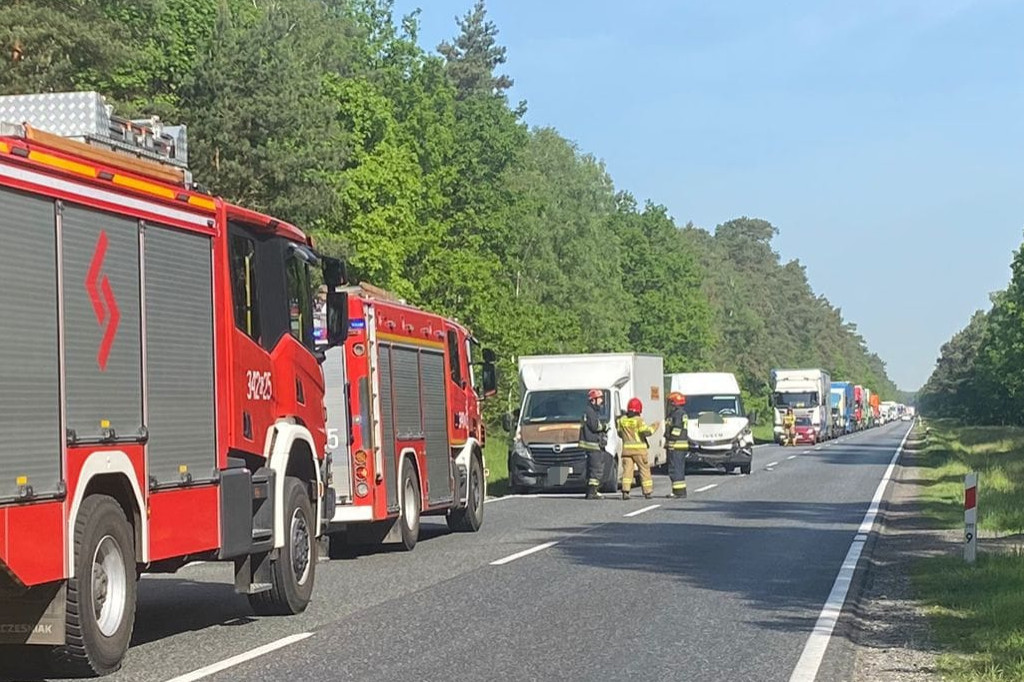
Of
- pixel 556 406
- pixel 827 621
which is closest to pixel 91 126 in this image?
pixel 827 621

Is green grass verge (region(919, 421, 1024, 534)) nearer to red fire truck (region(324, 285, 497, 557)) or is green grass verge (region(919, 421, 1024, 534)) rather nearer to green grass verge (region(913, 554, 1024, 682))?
green grass verge (region(913, 554, 1024, 682))

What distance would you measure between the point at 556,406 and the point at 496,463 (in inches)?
517

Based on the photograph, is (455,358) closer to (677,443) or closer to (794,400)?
(677,443)

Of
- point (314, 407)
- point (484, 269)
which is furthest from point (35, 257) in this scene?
point (484, 269)

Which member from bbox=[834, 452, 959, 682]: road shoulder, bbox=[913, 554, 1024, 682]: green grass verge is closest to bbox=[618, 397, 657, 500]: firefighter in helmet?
bbox=[834, 452, 959, 682]: road shoulder

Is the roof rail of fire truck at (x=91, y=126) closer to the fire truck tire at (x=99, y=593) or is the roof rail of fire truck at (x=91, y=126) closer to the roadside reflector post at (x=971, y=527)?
the fire truck tire at (x=99, y=593)

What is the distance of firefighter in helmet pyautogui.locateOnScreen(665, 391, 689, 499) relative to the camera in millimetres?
28641

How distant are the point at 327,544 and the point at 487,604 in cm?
613

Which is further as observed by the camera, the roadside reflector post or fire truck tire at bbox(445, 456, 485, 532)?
fire truck tire at bbox(445, 456, 485, 532)

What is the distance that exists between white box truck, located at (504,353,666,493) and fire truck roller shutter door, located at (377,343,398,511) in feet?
36.0

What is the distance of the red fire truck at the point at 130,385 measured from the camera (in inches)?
344

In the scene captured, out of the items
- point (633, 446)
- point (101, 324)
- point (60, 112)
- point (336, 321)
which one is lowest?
point (633, 446)

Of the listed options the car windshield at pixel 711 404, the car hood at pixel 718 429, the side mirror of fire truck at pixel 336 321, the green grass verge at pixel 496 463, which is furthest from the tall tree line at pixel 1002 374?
the side mirror of fire truck at pixel 336 321

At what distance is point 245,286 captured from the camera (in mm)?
12125
